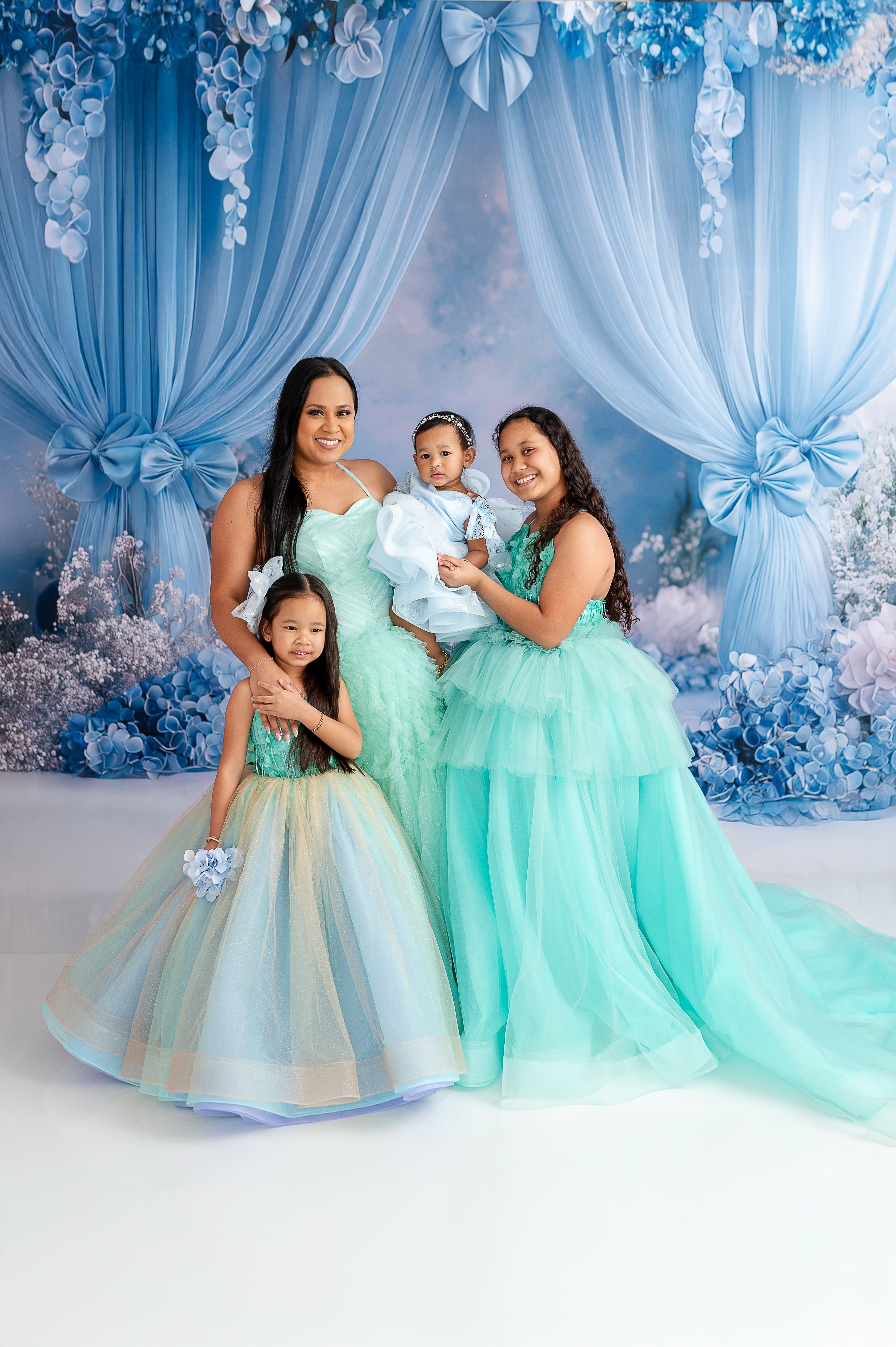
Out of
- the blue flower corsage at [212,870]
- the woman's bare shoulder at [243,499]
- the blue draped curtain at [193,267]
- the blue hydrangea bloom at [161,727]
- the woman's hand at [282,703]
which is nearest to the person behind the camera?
the blue flower corsage at [212,870]

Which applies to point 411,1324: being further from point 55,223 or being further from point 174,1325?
point 55,223

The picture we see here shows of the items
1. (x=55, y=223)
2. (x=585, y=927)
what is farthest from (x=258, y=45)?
(x=585, y=927)

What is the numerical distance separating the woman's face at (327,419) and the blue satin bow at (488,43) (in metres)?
3.20

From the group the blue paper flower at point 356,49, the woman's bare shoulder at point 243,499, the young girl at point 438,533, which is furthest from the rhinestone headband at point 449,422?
the blue paper flower at point 356,49

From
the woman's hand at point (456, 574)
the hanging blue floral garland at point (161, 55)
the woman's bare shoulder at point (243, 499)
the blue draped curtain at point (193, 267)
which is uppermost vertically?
the hanging blue floral garland at point (161, 55)

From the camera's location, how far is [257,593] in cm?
280

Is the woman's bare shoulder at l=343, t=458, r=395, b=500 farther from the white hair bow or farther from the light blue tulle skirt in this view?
the light blue tulle skirt

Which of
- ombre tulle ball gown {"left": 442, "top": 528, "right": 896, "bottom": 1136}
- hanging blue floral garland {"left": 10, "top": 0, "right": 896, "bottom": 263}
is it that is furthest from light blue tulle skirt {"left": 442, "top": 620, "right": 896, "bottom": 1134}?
hanging blue floral garland {"left": 10, "top": 0, "right": 896, "bottom": 263}

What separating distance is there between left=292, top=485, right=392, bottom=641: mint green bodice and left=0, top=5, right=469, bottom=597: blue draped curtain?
2.68 meters

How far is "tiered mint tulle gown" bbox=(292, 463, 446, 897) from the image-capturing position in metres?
2.88

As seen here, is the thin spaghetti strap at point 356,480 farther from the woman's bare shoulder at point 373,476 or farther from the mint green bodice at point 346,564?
the mint green bodice at point 346,564

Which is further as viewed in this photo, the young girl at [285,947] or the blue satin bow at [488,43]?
the blue satin bow at [488,43]

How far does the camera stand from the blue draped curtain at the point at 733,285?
530cm

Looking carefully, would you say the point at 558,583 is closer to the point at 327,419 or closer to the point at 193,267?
the point at 327,419
